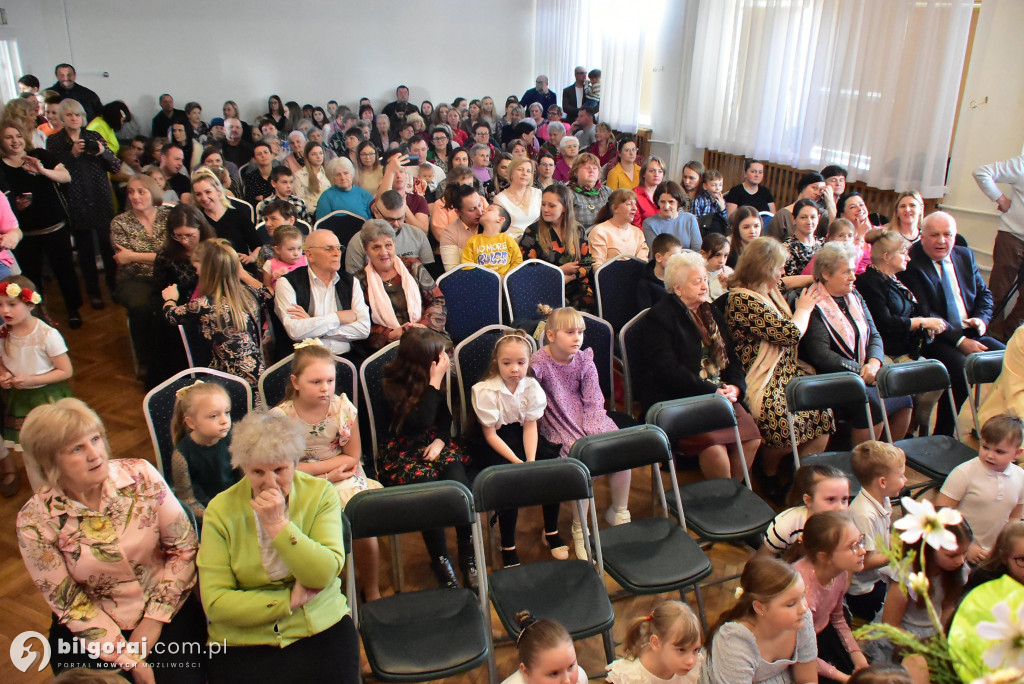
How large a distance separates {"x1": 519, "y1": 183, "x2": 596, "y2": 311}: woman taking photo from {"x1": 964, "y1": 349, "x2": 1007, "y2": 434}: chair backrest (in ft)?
6.81

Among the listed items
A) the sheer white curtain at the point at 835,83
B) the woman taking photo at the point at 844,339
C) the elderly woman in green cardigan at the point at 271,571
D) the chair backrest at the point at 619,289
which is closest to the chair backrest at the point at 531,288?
the chair backrest at the point at 619,289

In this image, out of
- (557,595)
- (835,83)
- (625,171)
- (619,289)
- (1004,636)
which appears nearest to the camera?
(1004,636)

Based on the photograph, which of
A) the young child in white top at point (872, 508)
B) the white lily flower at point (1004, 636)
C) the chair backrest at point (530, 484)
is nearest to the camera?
the white lily flower at point (1004, 636)

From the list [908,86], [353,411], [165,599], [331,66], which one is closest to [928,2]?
[908,86]

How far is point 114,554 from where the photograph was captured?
1.98 meters

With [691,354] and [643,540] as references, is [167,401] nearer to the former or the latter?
[643,540]

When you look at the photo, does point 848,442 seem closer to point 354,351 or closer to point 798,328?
point 798,328

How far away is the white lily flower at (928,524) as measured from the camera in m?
1.19

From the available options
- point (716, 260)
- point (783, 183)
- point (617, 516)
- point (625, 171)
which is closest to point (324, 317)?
point (617, 516)

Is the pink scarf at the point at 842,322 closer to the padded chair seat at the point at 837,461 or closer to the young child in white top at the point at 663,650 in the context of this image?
the padded chair seat at the point at 837,461

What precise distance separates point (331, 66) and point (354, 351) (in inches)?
415

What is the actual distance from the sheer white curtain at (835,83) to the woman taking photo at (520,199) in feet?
10.3

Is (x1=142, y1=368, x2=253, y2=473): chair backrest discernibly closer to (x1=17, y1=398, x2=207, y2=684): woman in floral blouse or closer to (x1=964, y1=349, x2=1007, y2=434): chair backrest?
(x1=17, y1=398, x2=207, y2=684): woman in floral blouse

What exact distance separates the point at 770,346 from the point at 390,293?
2.03 m
